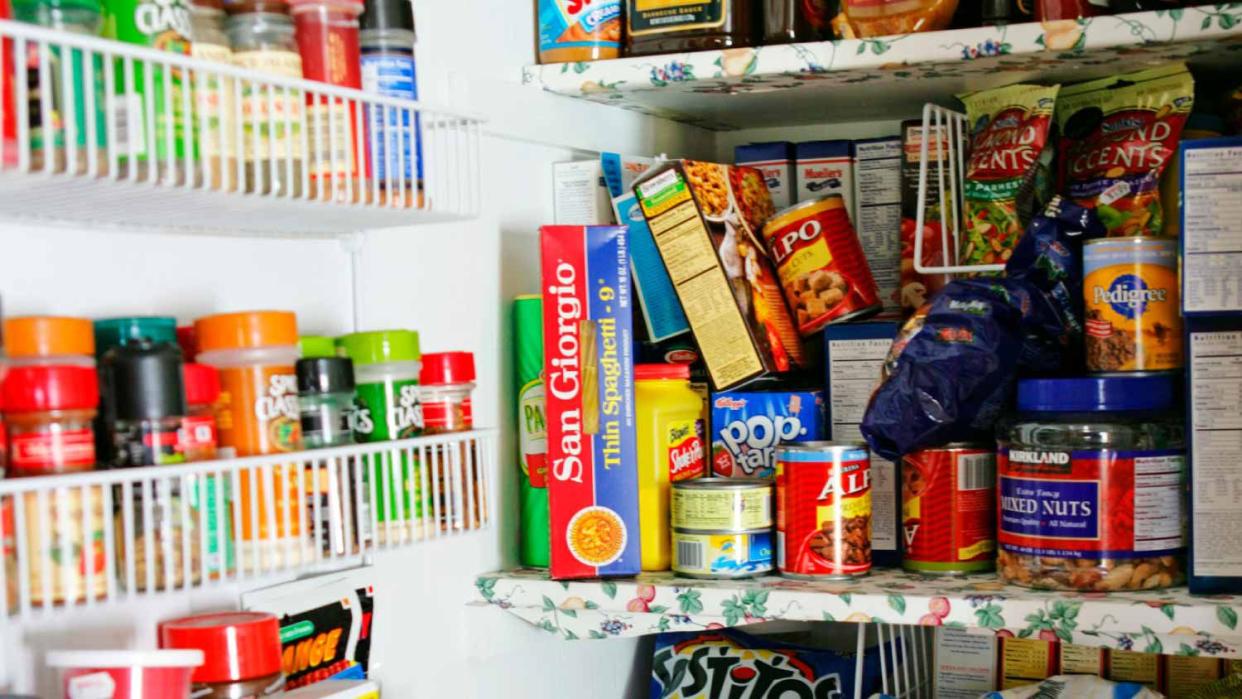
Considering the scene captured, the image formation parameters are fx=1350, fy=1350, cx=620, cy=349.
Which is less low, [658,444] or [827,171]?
[827,171]

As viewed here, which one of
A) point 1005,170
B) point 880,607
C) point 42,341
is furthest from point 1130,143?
point 42,341

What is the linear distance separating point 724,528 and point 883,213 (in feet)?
1.64

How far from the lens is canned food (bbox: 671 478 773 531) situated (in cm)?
143

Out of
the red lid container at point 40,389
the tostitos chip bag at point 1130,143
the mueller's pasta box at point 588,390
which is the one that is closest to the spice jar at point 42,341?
the red lid container at point 40,389

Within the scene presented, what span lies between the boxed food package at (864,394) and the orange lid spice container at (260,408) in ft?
2.58

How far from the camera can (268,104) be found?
2.93ft

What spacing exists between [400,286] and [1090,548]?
0.73 meters

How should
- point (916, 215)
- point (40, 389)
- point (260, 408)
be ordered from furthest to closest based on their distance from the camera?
1. point (916, 215)
2. point (260, 408)
3. point (40, 389)

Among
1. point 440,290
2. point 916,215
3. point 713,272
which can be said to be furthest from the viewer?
point 916,215

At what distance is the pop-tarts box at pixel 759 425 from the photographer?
61.2 inches

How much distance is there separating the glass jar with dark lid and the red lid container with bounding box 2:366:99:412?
36.8 inches

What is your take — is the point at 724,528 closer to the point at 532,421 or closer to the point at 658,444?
the point at 658,444

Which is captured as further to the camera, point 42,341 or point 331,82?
point 331,82

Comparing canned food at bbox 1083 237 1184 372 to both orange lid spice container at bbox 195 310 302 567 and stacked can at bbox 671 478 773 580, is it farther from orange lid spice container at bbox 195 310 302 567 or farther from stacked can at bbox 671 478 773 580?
orange lid spice container at bbox 195 310 302 567
